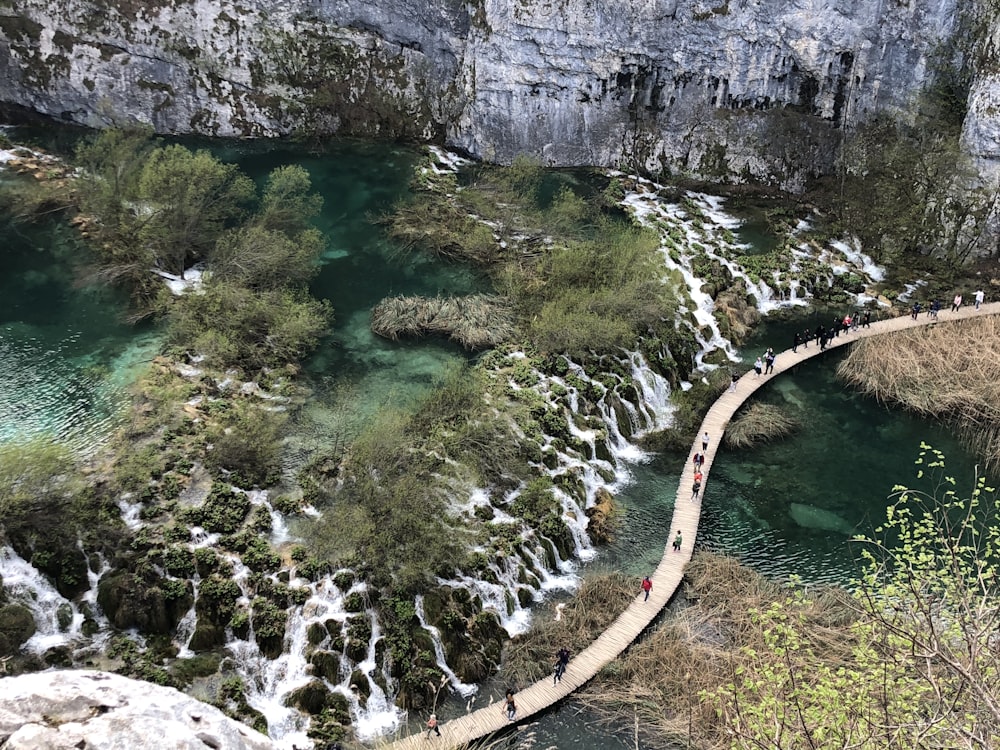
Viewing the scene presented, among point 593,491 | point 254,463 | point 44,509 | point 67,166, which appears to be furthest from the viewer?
point 67,166

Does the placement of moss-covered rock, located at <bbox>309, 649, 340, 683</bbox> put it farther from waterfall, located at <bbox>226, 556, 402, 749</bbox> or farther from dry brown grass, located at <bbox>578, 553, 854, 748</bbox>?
dry brown grass, located at <bbox>578, 553, 854, 748</bbox>

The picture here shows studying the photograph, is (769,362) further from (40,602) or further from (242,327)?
(40,602)

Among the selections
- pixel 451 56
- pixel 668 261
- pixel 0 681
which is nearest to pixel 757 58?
pixel 668 261

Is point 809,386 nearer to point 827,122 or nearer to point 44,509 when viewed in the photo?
point 827,122

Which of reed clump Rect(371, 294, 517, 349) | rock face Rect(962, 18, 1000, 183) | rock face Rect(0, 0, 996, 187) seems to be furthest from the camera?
rock face Rect(0, 0, 996, 187)

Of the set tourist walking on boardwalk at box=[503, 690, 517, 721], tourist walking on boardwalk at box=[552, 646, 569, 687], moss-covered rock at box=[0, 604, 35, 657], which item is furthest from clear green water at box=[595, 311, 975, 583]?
moss-covered rock at box=[0, 604, 35, 657]
